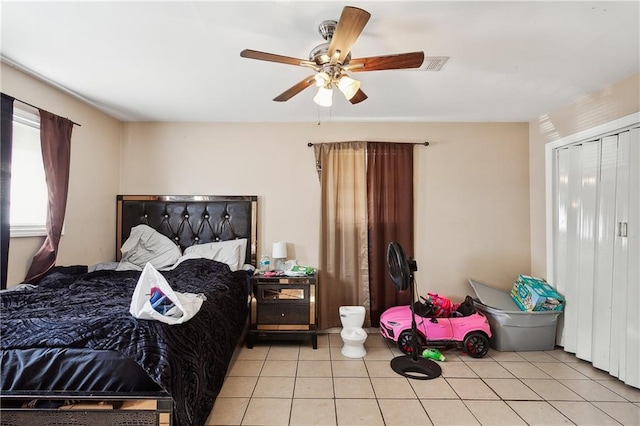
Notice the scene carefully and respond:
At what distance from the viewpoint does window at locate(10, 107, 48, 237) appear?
88.6 inches

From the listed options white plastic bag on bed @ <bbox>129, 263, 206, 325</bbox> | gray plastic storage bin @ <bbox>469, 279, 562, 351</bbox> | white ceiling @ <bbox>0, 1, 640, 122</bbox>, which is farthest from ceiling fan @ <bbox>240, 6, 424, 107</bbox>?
gray plastic storage bin @ <bbox>469, 279, 562, 351</bbox>

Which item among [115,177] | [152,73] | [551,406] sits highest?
[152,73]

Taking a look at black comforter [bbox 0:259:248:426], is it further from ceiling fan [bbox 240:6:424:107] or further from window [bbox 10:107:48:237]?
ceiling fan [bbox 240:6:424:107]

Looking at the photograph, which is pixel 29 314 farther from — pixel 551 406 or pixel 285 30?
pixel 551 406

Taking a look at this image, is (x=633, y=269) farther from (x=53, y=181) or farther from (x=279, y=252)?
(x=53, y=181)

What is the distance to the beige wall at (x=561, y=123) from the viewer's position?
236 cm

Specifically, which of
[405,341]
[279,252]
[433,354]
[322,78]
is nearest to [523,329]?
[433,354]

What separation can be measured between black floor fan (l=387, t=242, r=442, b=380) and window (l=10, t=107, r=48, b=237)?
283 cm

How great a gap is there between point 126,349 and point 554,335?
3.46m

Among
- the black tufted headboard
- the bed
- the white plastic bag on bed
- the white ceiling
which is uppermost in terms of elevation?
the white ceiling

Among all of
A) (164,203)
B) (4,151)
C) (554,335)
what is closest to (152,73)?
(4,151)

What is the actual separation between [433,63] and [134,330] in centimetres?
234

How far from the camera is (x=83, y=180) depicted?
9.46 feet

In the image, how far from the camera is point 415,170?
11.3 ft
